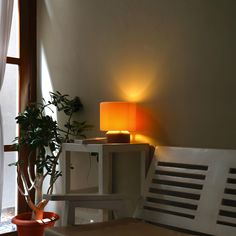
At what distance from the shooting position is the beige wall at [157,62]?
202 centimetres

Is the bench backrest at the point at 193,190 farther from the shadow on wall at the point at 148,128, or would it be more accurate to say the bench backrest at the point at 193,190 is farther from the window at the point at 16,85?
the window at the point at 16,85

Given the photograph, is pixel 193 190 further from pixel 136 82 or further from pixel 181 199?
pixel 136 82

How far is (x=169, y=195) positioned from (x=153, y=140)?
14.5 inches

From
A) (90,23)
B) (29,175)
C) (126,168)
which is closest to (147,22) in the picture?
(90,23)

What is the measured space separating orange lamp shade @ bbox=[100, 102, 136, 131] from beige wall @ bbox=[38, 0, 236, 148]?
0.17 meters

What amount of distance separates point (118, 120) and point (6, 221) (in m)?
1.51

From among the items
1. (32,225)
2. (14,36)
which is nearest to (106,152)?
(32,225)

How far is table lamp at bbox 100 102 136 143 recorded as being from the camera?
222cm

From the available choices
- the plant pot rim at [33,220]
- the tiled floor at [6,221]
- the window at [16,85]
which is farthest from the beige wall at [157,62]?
the tiled floor at [6,221]

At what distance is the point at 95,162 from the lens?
108 inches

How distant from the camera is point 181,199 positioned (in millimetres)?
2039

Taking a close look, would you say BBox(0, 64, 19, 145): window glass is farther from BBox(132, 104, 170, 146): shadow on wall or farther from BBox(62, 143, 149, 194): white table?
BBox(132, 104, 170, 146): shadow on wall

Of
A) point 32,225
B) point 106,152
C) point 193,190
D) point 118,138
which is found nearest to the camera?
point 193,190

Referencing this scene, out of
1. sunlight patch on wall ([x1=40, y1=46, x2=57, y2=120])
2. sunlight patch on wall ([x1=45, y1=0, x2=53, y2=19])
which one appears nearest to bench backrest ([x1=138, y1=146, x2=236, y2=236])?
sunlight patch on wall ([x1=40, y1=46, x2=57, y2=120])
